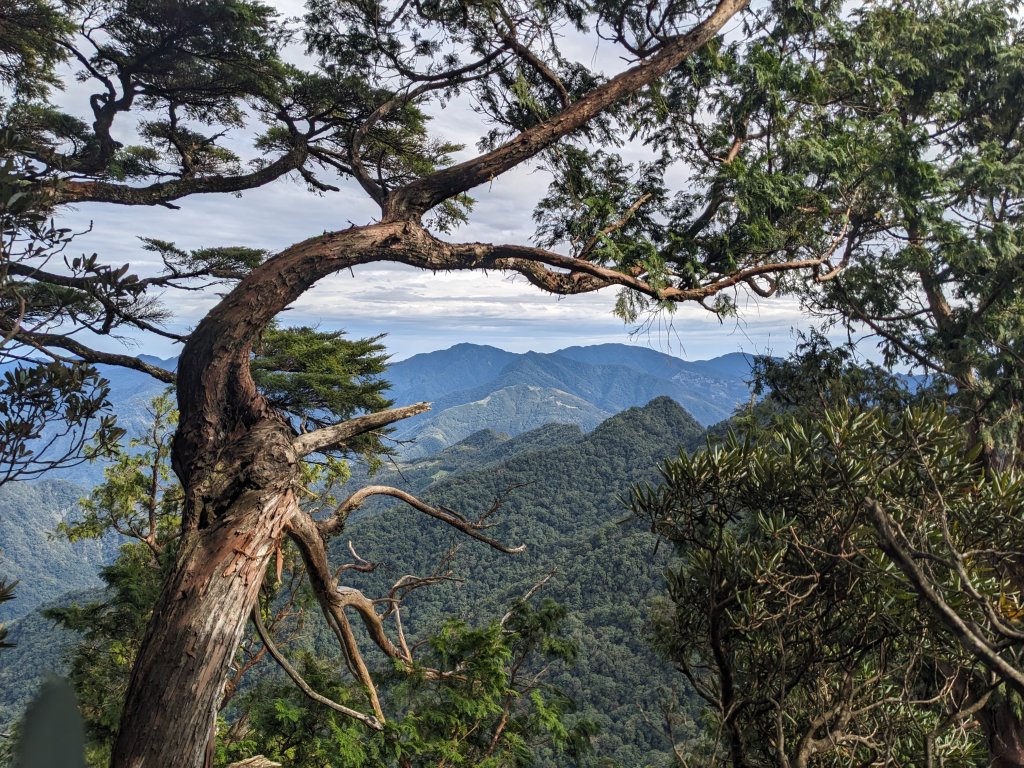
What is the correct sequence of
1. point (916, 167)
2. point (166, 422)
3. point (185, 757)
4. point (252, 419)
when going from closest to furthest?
point (185, 757), point (252, 419), point (916, 167), point (166, 422)

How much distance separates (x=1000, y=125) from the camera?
6.82 m

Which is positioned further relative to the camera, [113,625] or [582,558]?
[582,558]

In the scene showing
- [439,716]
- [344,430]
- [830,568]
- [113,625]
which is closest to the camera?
[830,568]

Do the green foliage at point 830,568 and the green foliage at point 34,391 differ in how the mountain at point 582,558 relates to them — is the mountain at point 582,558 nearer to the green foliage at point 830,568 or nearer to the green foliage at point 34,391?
the green foliage at point 830,568

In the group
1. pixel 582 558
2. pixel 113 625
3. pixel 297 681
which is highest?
pixel 297 681

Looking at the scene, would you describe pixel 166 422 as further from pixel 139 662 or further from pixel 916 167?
pixel 916 167

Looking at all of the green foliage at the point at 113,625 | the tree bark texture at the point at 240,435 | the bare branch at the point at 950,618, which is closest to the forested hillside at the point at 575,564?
the green foliage at the point at 113,625

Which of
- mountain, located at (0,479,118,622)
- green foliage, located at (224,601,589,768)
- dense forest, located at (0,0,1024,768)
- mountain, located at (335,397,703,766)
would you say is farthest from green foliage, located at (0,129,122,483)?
mountain, located at (0,479,118,622)

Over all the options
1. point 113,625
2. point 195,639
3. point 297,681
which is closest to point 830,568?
point 297,681

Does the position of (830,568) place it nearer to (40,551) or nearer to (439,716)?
(439,716)

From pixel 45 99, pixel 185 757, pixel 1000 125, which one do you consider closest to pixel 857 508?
pixel 185 757

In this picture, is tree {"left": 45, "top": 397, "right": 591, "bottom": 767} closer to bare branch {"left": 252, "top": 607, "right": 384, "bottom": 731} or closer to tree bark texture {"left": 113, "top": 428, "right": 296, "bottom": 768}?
bare branch {"left": 252, "top": 607, "right": 384, "bottom": 731}

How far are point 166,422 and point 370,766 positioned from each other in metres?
6.67

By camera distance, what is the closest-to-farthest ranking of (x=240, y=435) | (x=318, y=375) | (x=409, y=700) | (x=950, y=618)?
(x=950, y=618), (x=240, y=435), (x=409, y=700), (x=318, y=375)
